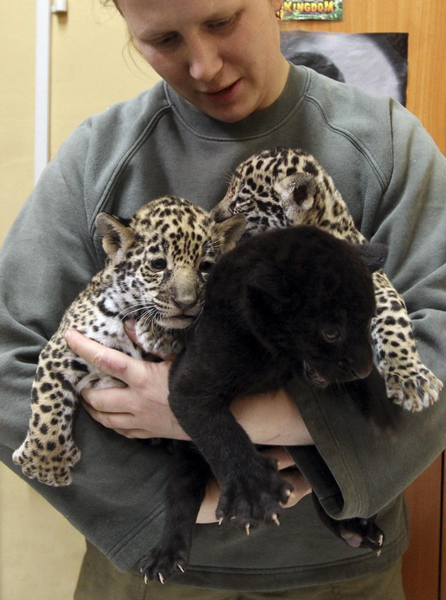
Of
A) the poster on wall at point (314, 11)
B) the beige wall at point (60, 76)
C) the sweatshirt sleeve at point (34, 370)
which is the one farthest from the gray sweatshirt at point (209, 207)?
the beige wall at point (60, 76)

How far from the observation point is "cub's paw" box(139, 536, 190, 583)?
4.46ft

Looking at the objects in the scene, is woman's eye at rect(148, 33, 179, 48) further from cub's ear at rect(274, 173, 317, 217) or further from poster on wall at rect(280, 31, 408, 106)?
poster on wall at rect(280, 31, 408, 106)

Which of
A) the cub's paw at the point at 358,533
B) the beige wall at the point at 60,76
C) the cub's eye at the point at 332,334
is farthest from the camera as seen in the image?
the beige wall at the point at 60,76

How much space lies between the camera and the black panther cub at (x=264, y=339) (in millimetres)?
1050

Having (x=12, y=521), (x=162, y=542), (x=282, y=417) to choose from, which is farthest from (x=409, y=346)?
(x=12, y=521)

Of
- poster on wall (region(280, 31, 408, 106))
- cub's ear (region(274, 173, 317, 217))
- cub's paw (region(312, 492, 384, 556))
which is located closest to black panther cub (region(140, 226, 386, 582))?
cub's ear (region(274, 173, 317, 217))

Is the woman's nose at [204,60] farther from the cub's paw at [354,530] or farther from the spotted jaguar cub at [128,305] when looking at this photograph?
the cub's paw at [354,530]

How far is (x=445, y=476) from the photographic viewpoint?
2543 millimetres

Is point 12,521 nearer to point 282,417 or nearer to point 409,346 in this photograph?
point 282,417

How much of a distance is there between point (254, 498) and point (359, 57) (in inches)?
77.7

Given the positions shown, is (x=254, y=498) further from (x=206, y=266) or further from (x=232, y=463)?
(x=206, y=266)

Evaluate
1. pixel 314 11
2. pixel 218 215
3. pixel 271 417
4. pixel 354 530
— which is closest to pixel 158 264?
pixel 218 215

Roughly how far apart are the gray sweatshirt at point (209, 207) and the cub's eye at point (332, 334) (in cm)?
42

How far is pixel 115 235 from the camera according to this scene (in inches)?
55.6
